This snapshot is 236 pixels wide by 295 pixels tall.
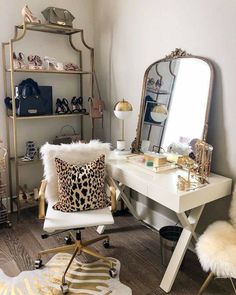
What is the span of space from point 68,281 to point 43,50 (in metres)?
2.43

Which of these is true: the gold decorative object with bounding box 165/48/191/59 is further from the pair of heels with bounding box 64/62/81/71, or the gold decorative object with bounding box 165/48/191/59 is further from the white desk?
the pair of heels with bounding box 64/62/81/71

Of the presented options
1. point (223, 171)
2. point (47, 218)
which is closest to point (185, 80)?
point (223, 171)

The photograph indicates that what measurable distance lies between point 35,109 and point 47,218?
1.37 m

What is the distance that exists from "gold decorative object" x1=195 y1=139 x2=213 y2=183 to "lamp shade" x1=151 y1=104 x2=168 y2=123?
562mm

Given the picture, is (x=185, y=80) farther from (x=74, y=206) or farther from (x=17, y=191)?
(x=17, y=191)

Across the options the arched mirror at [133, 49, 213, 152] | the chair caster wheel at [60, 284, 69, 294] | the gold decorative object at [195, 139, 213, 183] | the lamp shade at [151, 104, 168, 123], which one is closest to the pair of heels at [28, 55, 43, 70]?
the arched mirror at [133, 49, 213, 152]

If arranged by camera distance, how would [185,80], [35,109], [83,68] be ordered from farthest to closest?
[83,68], [35,109], [185,80]

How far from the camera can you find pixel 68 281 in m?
2.06

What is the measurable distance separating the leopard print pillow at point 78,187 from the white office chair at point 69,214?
0.05 meters

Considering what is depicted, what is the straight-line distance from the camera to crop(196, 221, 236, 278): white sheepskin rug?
5.29 feet

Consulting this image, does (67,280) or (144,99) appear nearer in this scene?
(67,280)

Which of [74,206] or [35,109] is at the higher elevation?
[35,109]

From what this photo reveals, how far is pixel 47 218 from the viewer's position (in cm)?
205

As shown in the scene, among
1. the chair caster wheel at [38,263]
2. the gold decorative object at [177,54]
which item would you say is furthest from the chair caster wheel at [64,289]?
the gold decorative object at [177,54]
